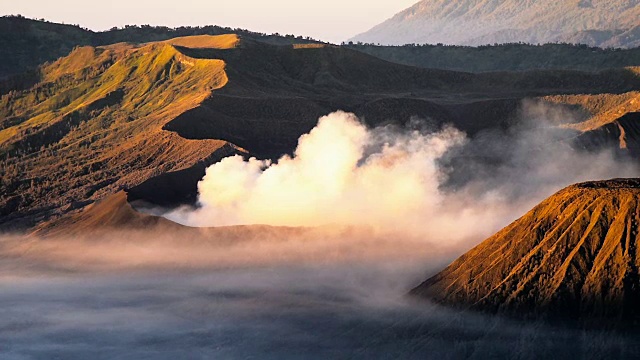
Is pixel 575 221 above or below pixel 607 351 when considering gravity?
above

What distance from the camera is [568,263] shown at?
10262 centimetres

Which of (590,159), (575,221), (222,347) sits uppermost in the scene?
(590,159)

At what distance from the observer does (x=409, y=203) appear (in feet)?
527

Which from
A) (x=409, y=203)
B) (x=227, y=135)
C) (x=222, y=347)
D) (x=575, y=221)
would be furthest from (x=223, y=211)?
(x=575, y=221)

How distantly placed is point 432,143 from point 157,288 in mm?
69676

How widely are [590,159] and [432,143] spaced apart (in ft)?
74.3

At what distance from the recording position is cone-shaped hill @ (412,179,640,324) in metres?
100

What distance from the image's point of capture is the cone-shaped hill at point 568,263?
3949 inches

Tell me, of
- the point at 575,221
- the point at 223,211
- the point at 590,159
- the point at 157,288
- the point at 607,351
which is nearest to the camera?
the point at 607,351

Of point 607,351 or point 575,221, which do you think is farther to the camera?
point 575,221

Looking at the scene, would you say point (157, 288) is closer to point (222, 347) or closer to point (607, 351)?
point (222, 347)

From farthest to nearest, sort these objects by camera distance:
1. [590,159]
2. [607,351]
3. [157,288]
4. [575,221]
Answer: [590,159]
[157,288]
[575,221]
[607,351]

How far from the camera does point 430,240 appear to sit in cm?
14312

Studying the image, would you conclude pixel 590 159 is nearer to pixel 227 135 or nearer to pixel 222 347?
pixel 227 135
